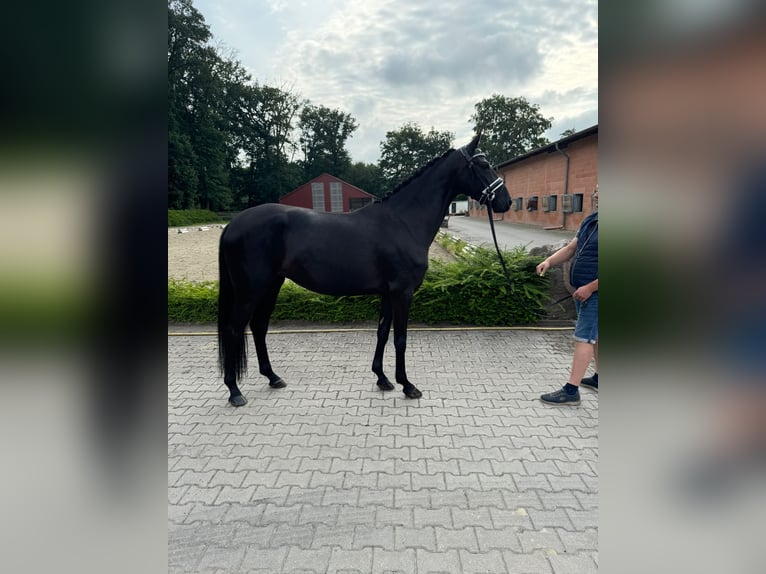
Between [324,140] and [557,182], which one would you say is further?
[324,140]

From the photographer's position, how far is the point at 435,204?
4.15 metres

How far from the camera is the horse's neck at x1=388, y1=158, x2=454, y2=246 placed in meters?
4.12

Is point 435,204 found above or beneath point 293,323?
above

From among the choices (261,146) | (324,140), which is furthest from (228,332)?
(324,140)

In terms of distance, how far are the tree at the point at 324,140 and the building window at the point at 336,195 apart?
16.1 meters

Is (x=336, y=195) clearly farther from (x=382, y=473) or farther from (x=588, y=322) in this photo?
(x=382, y=473)

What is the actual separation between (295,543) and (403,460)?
3.25ft

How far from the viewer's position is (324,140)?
53.2 metres

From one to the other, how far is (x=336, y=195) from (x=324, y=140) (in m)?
19.5

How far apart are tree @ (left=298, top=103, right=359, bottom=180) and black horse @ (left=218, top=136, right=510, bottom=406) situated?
163 ft

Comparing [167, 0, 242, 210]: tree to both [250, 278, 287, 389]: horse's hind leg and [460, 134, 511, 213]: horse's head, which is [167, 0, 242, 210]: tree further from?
[460, 134, 511, 213]: horse's head
